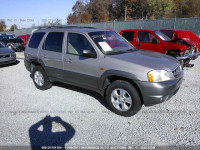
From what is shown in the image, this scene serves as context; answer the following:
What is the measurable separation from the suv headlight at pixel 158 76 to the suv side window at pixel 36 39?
11.4 ft

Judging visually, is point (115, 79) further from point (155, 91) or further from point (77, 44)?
point (77, 44)

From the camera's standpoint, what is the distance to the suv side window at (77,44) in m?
4.10

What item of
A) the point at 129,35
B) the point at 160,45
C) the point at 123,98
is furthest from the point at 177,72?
the point at 129,35

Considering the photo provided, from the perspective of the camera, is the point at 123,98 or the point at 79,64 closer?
the point at 123,98

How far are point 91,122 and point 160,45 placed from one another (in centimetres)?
528

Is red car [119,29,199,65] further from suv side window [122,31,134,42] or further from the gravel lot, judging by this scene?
the gravel lot

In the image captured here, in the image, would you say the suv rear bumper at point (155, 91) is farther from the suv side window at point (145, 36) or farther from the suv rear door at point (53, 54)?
the suv side window at point (145, 36)

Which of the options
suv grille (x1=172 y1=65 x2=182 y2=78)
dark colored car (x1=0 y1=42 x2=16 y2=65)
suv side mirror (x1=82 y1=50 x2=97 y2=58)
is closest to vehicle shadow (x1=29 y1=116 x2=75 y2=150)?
suv side mirror (x1=82 y1=50 x2=97 y2=58)

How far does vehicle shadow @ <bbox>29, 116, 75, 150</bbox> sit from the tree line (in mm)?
Answer: 34005

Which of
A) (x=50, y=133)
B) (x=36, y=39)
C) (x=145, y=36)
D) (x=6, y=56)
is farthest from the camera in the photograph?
(x=6, y=56)

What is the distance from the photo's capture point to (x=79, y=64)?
13.7ft

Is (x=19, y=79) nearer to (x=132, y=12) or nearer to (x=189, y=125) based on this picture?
(x=189, y=125)

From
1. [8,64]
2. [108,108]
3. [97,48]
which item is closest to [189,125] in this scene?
[108,108]

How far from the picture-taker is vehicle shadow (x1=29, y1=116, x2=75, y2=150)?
9.56 feet
